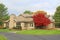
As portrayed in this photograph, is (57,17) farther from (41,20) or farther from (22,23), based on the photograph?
(22,23)

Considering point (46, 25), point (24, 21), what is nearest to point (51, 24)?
point (46, 25)

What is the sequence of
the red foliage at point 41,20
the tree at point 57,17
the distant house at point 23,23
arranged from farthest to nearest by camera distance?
the tree at point 57,17
the distant house at point 23,23
the red foliage at point 41,20

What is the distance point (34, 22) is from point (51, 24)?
Answer: 6231mm

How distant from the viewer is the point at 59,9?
90.4m

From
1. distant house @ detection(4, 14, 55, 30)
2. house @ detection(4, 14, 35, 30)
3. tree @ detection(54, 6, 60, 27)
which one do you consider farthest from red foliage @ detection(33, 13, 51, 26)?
tree @ detection(54, 6, 60, 27)

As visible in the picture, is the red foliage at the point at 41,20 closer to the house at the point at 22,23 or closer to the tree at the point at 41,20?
the tree at the point at 41,20

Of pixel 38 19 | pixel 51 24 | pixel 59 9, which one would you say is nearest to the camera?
pixel 38 19

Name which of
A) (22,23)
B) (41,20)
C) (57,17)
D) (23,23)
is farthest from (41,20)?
(57,17)

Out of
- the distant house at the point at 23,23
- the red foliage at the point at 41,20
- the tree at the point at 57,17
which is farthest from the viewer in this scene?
the tree at the point at 57,17

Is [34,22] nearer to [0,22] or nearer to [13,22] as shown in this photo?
[13,22]

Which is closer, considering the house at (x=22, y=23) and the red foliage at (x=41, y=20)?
the red foliage at (x=41, y=20)

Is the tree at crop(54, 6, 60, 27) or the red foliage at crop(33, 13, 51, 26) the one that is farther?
the tree at crop(54, 6, 60, 27)

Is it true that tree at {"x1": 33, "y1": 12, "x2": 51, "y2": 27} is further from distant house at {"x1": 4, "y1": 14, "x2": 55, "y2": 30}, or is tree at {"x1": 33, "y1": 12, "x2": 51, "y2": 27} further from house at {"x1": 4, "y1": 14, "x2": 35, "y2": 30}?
house at {"x1": 4, "y1": 14, "x2": 35, "y2": 30}

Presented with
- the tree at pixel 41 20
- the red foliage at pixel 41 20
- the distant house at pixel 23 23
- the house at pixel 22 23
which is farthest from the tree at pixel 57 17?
the house at pixel 22 23
